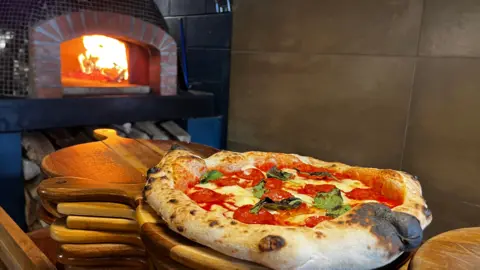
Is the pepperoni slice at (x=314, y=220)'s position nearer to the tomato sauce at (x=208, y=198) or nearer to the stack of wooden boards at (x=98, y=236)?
the tomato sauce at (x=208, y=198)

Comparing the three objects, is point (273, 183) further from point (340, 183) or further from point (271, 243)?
point (271, 243)

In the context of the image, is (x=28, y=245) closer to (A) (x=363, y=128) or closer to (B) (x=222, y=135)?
(A) (x=363, y=128)

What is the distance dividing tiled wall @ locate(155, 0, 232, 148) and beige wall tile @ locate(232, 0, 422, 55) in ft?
0.52

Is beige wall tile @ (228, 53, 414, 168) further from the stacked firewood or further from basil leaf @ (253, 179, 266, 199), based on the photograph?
basil leaf @ (253, 179, 266, 199)

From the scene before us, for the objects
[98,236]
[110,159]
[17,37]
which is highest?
[17,37]

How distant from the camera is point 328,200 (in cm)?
114

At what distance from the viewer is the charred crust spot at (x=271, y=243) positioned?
84cm

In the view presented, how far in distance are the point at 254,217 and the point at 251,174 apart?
384 millimetres

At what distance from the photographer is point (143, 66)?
375 cm

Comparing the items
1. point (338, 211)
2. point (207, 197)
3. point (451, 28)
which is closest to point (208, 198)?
point (207, 197)

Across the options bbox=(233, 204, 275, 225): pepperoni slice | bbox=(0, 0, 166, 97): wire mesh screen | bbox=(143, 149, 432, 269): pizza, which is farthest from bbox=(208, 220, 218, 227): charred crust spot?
bbox=(0, 0, 166, 97): wire mesh screen

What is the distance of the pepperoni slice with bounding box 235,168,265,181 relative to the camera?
1400mm

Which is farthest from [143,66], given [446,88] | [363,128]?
[446,88]

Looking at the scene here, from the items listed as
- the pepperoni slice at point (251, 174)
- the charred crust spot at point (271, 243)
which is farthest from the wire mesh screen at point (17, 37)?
the charred crust spot at point (271, 243)
